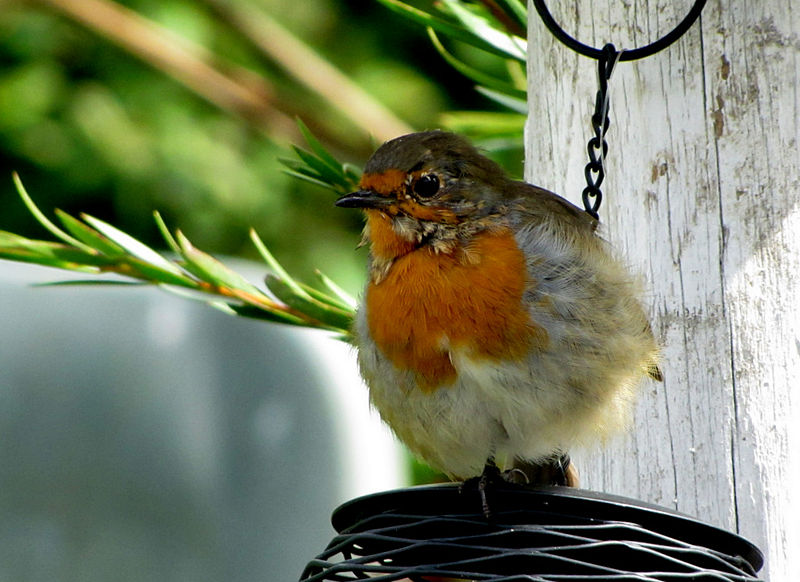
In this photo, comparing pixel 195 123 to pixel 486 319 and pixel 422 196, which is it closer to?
pixel 422 196

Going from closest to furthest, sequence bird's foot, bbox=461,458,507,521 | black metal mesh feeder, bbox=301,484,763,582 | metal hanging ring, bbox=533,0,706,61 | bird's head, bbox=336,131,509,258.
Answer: black metal mesh feeder, bbox=301,484,763,582
bird's foot, bbox=461,458,507,521
metal hanging ring, bbox=533,0,706,61
bird's head, bbox=336,131,509,258

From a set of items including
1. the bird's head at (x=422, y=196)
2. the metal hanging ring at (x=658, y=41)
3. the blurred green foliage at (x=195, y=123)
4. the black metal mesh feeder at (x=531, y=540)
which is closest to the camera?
the black metal mesh feeder at (x=531, y=540)

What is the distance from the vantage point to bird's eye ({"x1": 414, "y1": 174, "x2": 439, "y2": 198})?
3.25 meters

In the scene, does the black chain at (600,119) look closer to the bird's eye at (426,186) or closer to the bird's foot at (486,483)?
the bird's eye at (426,186)

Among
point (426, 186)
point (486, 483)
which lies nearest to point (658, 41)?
point (426, 186)

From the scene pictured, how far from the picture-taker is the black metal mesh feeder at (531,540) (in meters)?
2.20

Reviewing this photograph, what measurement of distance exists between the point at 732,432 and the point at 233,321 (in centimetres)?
199

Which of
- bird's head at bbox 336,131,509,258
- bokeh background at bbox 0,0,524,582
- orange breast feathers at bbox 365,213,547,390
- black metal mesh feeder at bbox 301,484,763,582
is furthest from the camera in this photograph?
bokeh background at bbox 0,0,524,582

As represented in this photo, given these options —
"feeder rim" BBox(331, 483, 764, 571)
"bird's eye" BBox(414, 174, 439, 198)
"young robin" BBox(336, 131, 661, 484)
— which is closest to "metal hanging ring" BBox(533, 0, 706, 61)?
"young robin" BBox(336, 131, 661, 484)

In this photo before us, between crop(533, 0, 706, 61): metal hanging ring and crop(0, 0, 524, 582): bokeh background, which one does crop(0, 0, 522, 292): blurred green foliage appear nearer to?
crop(0, 0, 524, 582): bokeh background

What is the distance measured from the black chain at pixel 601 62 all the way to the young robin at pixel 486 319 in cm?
18

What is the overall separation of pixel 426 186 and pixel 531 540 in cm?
127

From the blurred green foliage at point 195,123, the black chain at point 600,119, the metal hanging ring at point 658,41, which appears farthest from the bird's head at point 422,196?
the blurred green foliage at point 195,123

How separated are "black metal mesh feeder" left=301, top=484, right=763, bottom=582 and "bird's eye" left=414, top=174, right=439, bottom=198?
42.6 inches
